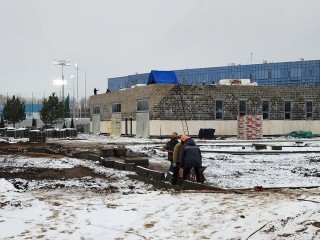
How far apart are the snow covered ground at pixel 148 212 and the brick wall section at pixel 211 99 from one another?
27.4 metres

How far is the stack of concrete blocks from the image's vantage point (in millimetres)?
42062

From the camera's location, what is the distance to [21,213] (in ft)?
31.2

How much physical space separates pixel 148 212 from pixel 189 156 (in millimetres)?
3830

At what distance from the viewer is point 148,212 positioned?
949 cm

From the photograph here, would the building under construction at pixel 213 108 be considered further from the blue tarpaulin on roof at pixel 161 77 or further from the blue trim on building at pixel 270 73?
the blue trim on building at pixel 270 73

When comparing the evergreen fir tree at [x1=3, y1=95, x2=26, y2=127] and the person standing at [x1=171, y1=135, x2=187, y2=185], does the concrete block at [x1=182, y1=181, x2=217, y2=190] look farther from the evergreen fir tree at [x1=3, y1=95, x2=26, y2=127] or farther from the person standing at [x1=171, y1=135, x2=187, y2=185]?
the evergreen fir tree at [x1=3, y1=95, x2=26, y2=127]

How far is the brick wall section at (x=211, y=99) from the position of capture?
4228 centimetres

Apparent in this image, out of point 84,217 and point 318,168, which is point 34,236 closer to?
point 84,217

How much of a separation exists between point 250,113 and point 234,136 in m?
2.75

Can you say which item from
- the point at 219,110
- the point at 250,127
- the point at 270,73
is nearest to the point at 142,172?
the point at 250,127

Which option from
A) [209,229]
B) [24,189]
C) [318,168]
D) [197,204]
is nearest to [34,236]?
[209,229]

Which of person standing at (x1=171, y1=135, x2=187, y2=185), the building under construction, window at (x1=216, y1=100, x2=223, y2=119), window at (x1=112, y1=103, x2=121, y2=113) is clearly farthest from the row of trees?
person standing at (x1=171, y1=135, x2=187, y2=185)

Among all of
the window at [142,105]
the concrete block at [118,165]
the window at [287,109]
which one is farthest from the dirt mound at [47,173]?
the window at [287,109]

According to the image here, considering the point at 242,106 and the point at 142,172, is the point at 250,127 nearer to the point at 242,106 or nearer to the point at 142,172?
the point at 242,106
